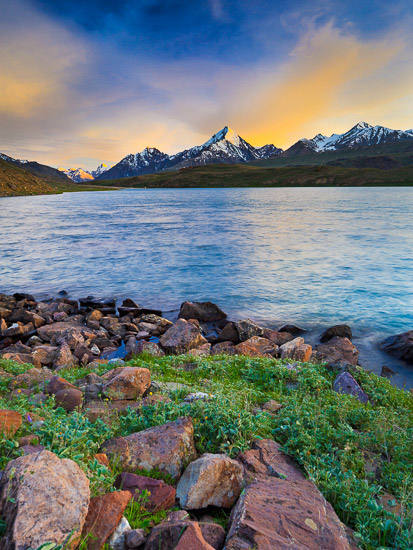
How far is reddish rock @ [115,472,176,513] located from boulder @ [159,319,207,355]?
7.28m

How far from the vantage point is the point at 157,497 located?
3.73 meters

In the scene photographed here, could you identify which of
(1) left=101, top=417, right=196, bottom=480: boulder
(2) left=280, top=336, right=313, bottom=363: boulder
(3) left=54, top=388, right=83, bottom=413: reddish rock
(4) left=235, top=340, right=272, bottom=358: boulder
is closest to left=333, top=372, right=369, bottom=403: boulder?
(2) left=280, top=336, right=313, bottom=363: boulder

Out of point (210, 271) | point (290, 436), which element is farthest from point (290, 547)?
point (210, 271)

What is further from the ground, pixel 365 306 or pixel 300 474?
pixel 300 474

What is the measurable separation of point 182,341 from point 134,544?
843 cm

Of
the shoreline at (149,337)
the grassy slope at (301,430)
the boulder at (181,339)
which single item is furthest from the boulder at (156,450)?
the boulder at (181,339)

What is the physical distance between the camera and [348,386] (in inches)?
313

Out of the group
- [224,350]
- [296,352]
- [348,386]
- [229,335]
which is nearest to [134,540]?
[348,386]

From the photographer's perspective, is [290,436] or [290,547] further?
[290,436]

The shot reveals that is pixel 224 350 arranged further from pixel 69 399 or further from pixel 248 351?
pixel 69 399

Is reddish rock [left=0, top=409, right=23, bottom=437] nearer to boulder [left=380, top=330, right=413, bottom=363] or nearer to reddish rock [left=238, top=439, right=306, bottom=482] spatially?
reddish rock [left=238, top=439, right=306, bottom=482]

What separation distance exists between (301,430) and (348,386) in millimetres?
3247

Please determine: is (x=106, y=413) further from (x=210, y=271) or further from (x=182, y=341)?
(x=210, y=271)

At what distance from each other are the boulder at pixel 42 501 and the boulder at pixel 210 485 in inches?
48.6
